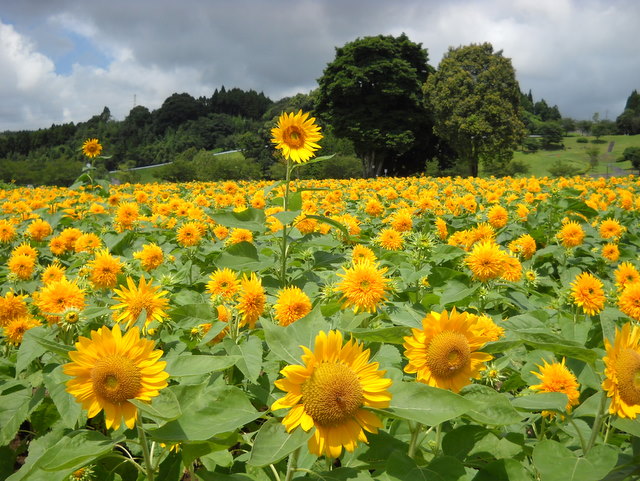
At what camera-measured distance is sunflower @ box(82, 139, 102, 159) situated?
19.6ft

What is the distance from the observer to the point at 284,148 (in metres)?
2.60

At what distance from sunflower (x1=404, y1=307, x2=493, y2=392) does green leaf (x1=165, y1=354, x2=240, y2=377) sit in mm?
523

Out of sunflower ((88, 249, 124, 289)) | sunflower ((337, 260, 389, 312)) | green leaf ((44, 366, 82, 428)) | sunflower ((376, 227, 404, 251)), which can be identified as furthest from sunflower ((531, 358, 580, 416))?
sunflower ((88, 249, 124, 289))

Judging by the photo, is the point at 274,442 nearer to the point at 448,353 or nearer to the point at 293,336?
the point at 293,336

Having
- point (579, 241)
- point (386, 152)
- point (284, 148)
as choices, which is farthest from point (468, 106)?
point (284, 148)

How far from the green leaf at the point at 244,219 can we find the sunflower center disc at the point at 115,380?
150 cm

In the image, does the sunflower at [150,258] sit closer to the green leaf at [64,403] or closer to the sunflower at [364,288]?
the green leaf at [64,403]

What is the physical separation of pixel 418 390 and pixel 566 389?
944mm

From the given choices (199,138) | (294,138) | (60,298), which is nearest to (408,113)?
(294,138)

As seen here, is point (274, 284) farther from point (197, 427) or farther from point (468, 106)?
point (468, 106)

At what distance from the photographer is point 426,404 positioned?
996mm

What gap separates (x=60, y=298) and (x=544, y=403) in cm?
211

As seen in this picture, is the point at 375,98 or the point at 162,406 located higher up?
the point at 375,98

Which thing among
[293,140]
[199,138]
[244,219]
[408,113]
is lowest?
[244,219]
